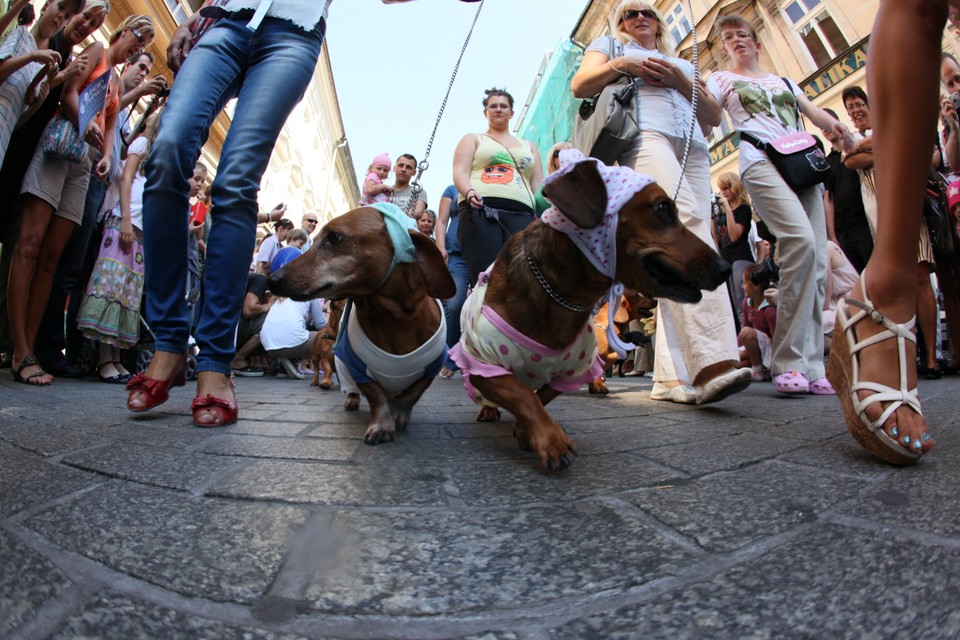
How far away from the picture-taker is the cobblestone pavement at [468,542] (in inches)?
24.1

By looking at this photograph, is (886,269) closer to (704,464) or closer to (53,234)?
(704,464)

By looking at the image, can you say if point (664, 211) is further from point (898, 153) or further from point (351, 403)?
point (351, 403)

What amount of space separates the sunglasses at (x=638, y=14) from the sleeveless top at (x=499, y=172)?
1.13m

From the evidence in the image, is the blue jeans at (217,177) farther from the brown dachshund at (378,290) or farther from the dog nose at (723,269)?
the dog nose at (723,269)

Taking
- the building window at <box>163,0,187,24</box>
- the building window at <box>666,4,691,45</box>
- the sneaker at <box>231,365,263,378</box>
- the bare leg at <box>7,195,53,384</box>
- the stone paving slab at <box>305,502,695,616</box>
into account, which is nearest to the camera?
the stone paving slab at <box>305,502,695,616</box>

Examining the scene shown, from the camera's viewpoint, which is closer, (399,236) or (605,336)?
(399,236)

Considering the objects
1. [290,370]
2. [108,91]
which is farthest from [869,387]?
[290,370]

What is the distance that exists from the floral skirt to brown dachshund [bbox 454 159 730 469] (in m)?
3.67

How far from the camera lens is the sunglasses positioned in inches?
128

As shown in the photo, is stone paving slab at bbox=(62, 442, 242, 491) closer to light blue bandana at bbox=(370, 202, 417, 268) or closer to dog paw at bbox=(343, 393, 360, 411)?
light blue bandana at bbox=(370, 202, 417, 268)

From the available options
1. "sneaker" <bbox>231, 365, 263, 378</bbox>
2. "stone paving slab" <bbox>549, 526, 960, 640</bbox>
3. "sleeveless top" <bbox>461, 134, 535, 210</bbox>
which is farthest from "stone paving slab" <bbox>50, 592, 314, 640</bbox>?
"sneaker" <bbox>231, 365, 263, 378</bbox>

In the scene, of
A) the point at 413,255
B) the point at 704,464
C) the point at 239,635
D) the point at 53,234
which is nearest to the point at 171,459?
A: the point at 239,635

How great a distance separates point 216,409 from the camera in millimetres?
2002

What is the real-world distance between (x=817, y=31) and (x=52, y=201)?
1797cm
